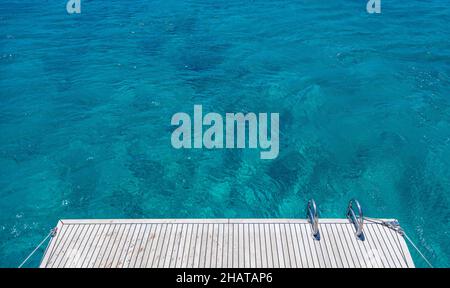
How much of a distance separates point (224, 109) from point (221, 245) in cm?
1041

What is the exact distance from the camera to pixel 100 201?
50.1 ft

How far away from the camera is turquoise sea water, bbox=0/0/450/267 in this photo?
15.2 meters

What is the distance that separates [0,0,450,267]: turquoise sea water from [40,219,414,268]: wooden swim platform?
12.5 feet

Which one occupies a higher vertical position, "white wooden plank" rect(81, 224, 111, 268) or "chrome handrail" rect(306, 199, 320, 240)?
"chrome handrail" rect(306, 199, 320, 240)

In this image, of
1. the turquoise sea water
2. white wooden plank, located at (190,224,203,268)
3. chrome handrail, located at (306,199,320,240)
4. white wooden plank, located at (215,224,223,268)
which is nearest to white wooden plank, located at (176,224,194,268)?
white wooden plank, located at (190,224,203,268)

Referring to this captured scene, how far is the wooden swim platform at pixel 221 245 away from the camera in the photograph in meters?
9.84

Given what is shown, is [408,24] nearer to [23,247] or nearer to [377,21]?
[377,21]

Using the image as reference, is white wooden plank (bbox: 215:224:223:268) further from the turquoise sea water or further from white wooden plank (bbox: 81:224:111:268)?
the turquoise sea water

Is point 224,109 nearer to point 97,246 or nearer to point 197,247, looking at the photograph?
point 197,247

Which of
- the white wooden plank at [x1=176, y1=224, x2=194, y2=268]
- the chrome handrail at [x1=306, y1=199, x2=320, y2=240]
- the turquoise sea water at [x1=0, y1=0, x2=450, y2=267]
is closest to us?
the white wooden plank at [x1=176, y1=224, x2=194, y2=268]

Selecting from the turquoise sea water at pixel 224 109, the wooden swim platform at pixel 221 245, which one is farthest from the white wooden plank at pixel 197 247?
the turquoise sea water at pixel 224 109

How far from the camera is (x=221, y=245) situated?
404 inches

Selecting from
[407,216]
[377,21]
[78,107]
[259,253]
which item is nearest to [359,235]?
[259,253]

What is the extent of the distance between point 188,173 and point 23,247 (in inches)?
276
